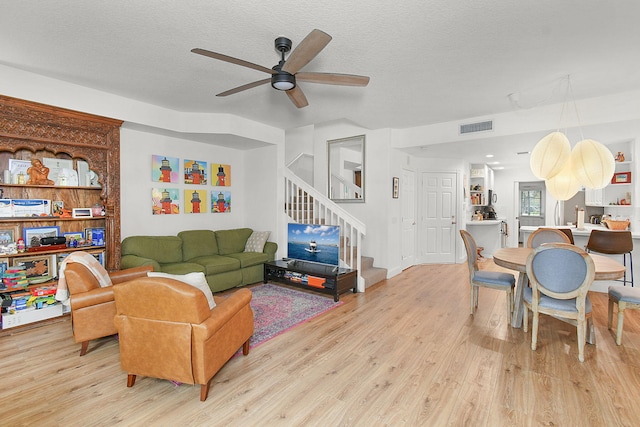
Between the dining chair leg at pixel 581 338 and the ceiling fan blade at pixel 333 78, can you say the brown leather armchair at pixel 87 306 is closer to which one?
the ceiling fan blade at pixel 333 78

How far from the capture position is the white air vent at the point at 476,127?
4.55m

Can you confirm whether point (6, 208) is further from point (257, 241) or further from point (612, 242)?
point (612, 242)

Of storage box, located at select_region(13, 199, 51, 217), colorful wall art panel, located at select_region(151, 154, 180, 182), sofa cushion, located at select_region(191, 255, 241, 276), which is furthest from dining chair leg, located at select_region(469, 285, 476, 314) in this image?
storage box, located at select_region(13, 199, 51, 217)

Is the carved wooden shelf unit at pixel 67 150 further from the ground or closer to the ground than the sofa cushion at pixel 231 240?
further from the ground

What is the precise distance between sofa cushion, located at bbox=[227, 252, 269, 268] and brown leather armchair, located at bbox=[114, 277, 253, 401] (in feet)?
8.68

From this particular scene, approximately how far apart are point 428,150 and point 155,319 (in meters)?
5.35

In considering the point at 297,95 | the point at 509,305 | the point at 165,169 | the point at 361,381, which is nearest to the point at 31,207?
the point at 165,169

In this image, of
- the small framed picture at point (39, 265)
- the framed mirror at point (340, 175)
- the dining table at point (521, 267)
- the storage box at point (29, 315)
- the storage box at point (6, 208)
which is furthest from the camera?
the framed mirror at point (340, 175)

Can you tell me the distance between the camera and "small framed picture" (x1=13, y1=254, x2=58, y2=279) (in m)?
3.52

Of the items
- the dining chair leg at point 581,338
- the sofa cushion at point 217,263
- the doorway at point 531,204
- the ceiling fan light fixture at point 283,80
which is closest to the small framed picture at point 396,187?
the sofa cushion at point 217,263

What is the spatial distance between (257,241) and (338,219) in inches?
62.1

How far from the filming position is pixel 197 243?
500 centimetres

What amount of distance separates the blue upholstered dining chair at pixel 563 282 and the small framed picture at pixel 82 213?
5158 mm

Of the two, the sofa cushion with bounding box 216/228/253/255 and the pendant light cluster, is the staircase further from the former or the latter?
the pendant light cluster
